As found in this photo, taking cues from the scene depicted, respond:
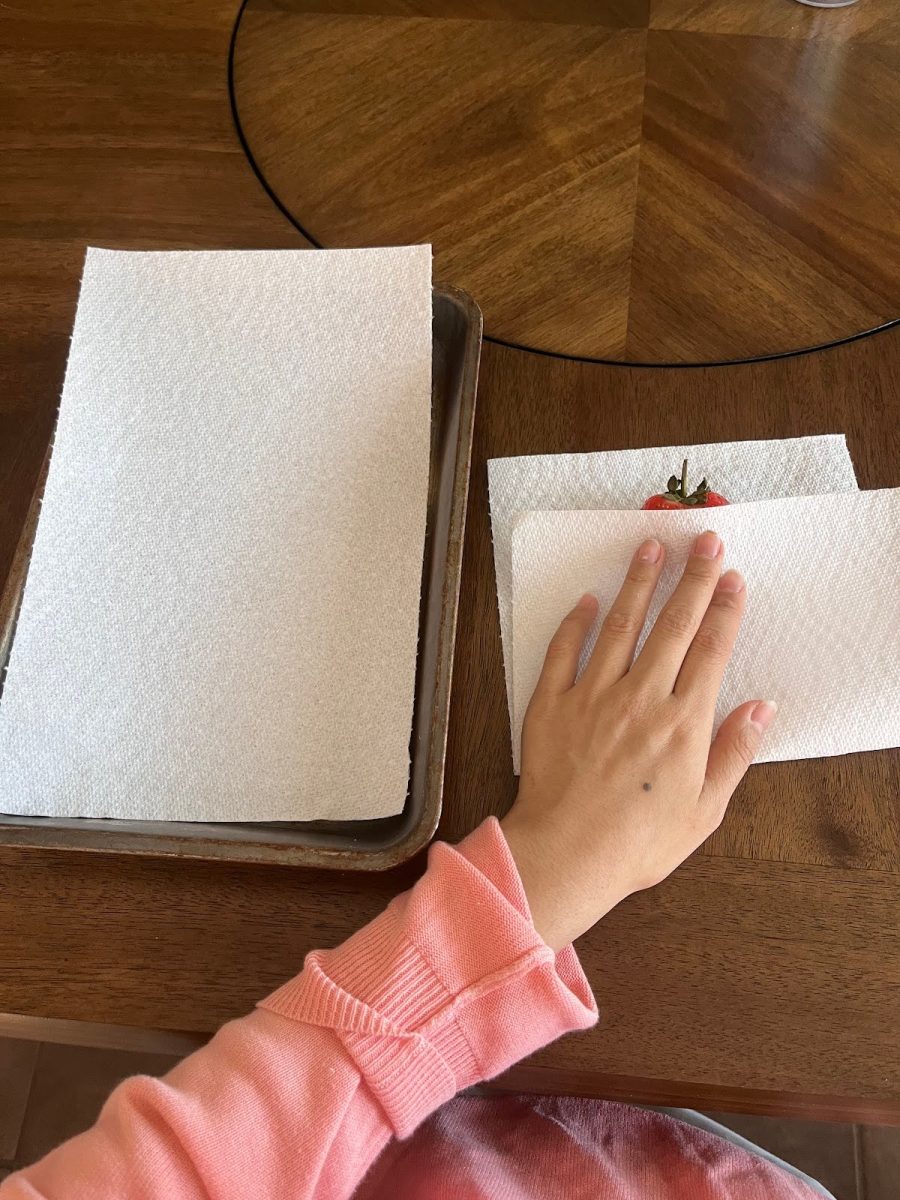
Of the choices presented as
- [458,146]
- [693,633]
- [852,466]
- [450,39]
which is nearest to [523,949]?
[693,633]

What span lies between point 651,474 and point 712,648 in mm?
125

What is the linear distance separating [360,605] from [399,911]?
0.58ft

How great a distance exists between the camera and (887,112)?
734mm

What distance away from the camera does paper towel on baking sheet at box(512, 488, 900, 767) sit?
1.72 feet

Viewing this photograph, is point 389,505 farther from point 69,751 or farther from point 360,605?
point 69,751

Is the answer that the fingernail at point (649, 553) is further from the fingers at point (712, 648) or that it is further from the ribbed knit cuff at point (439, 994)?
the ribbed knit cuff at point (439, 994)

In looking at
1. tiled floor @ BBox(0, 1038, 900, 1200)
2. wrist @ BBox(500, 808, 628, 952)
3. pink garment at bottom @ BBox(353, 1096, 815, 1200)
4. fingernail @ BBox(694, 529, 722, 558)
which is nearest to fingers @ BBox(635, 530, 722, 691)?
fingernail @ BBox(694, 529, 722, 558)

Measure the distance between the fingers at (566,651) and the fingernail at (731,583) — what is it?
0.07 m

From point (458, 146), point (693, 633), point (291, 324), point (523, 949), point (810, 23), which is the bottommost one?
point (523, 949)

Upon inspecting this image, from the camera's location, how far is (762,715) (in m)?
0.52

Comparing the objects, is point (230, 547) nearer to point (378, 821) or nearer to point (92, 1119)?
point (378, 821)

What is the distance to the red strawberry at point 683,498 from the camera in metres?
0.57

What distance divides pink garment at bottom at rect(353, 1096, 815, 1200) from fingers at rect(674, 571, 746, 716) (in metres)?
0.29

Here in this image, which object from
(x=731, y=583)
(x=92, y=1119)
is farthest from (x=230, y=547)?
(x=92, y=1119)
